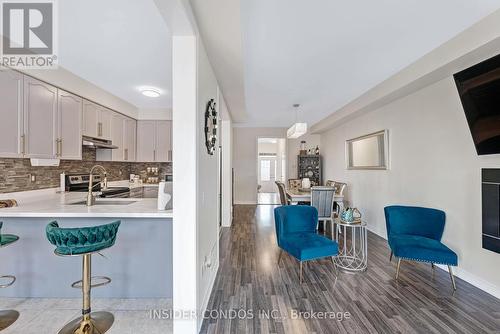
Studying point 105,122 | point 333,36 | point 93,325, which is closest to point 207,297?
point 93,325

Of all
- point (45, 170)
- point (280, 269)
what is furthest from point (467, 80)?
point (45, 170)

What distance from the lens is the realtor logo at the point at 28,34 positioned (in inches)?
78.1

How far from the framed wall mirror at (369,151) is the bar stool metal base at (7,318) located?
530cm

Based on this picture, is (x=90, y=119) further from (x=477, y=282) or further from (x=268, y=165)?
(x=268, y=165)

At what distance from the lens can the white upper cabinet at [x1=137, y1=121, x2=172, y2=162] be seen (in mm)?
5223

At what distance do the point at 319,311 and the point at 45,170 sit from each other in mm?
3918

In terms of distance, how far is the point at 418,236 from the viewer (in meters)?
2.97

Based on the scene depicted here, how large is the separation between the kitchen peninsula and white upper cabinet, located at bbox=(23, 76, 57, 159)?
850 millimetres

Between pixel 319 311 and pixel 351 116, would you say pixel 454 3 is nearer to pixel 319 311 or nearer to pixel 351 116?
pixel 319 311

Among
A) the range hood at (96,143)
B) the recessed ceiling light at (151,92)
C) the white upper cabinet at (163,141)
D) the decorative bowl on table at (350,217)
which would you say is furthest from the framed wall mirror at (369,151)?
the range hood at (96,143)

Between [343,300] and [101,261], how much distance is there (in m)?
2.52

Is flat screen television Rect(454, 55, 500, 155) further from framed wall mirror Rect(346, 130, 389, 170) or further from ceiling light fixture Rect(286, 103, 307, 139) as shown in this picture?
ceiling light fixture Rect(286, 103, 307, 139)

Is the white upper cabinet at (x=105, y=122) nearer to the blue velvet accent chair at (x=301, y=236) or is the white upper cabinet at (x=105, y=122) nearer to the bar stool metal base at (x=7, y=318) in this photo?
the bar stool metal base at (x=7, y=318)

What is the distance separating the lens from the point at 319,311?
218 centimetres
